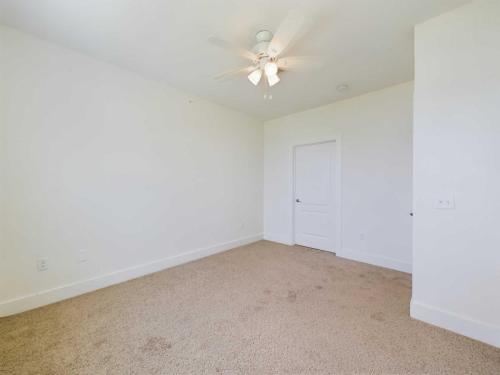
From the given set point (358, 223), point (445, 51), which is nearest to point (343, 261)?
point (358, 223)

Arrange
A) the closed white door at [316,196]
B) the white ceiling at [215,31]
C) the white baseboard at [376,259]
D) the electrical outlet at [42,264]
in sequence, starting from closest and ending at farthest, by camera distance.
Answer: the white ceiling at [215,31]
the electrical outlet at [42,264]
the white baseboard at [376,259]
the closed white door at [316,196]

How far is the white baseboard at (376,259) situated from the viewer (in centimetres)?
→ 292

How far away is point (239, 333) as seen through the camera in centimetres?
172

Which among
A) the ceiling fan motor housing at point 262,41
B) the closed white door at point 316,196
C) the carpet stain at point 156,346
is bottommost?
the carpet stain at point 156,346

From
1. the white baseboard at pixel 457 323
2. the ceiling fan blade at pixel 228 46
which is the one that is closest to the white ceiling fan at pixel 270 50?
the ceiling fan blade at pixel 228 46

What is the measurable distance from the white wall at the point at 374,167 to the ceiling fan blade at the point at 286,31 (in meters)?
2.06

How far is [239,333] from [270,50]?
238cm

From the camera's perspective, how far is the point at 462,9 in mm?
1690

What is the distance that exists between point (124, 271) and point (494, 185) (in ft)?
12.0

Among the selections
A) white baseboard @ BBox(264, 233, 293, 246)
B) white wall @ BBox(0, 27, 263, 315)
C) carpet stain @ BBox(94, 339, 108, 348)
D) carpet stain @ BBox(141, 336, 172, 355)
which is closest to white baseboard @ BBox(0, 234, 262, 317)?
white wall @ BBox(0, 27, 263, 315)

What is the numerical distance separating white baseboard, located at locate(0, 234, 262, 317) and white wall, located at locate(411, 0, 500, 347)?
9.16 ft

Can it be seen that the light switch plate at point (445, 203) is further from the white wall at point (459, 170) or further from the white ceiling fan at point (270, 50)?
the white ceiling fan at point (270, 50)

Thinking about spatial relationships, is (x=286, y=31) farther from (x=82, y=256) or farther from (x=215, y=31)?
(x=82, y=256)

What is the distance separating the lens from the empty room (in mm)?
1581
